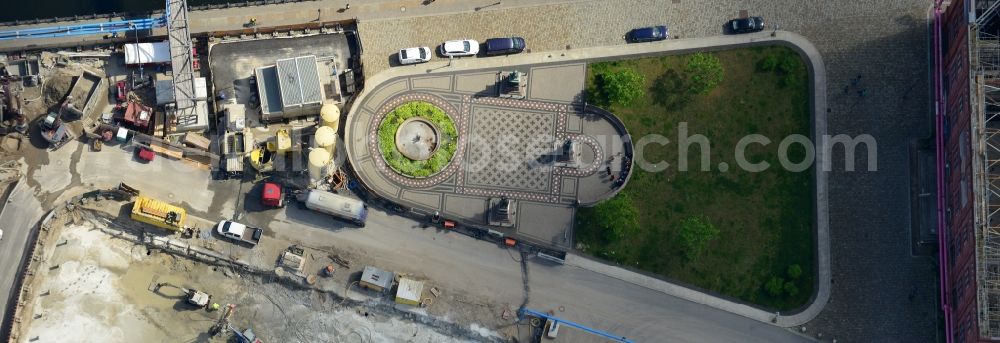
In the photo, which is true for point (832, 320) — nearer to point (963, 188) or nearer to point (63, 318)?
point (963, 188)

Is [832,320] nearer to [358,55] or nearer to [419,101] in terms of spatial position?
[419,101]

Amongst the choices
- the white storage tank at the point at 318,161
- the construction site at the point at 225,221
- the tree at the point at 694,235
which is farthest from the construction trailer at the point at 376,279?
the tree at the point at 694,235

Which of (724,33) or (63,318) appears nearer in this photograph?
(63,318)

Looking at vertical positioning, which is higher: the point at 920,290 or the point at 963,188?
the point at 963,188

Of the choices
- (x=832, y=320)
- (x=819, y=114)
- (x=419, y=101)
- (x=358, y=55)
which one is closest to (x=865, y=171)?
(x=819, y=114)

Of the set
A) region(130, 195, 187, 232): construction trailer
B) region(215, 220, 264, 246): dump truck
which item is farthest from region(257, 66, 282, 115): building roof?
region(130, 195, 187, 232): construction trailer

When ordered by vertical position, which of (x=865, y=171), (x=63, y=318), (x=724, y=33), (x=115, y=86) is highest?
(x=724, y=33)
